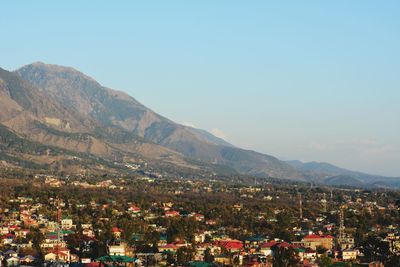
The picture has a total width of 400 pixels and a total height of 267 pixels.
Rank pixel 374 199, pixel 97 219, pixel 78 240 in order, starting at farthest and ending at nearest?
pixel 374 199, pixel 97 219, pixel 78 240

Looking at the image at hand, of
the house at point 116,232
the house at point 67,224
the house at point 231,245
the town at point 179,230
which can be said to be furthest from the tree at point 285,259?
the house at point 67,224

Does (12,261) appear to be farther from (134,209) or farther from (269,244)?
(134,209)

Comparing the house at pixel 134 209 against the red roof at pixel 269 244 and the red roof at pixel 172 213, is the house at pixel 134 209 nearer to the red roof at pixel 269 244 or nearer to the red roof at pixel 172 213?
the red roof at pixel 172 213

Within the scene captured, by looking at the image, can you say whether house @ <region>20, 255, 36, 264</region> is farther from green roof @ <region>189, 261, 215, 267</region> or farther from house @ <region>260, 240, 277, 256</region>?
house @ <region>260, 240, 277, 256</region>

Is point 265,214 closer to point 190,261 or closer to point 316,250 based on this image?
point 316,250

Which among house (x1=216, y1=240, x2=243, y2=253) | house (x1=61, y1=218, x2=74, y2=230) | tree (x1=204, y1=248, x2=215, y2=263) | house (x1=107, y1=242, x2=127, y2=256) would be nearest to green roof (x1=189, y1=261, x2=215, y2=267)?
tree (x1=204, y1=248, x2=215, y2=263)

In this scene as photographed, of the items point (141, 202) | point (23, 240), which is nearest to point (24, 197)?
point (141, 202)

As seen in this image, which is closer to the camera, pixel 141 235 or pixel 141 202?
pixel 141 235

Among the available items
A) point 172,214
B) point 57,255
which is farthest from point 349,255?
point 172,214
